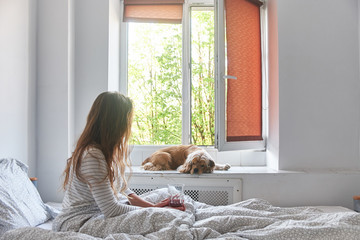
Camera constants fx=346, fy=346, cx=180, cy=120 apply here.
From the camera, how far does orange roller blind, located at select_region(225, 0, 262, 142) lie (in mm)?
2725

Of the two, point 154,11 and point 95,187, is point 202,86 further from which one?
point 95,187

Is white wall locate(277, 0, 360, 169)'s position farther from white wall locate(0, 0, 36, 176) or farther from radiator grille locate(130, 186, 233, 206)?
white wall locate(0, 0, 36, 176)

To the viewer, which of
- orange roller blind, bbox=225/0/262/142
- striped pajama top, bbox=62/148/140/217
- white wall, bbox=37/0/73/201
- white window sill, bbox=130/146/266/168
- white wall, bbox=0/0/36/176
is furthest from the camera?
white window sill, bbox=130/146/266/168

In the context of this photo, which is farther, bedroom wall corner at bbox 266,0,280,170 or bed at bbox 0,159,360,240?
bedroom wall corner at bbox 266,0,280,170

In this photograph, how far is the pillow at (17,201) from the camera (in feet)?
5.23

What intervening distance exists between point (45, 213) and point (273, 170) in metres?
1.63

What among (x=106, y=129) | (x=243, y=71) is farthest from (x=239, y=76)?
(x=106, y=129)

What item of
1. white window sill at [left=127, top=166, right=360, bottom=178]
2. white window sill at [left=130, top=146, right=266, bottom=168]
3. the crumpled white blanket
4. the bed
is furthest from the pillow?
white window sill at [left=130, top=146, right=266, bottom=168]

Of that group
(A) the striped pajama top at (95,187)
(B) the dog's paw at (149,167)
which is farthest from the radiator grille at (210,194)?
(A) the striped pajama top at (95,187)

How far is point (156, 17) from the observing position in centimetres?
309

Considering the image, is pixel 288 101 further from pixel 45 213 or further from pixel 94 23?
pixel 45 213

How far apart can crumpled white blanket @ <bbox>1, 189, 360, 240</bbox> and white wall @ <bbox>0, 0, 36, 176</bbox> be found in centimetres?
100

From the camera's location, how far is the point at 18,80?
7.68 feet

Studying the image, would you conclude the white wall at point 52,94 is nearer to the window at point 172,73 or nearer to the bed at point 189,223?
the window at point 172,73
